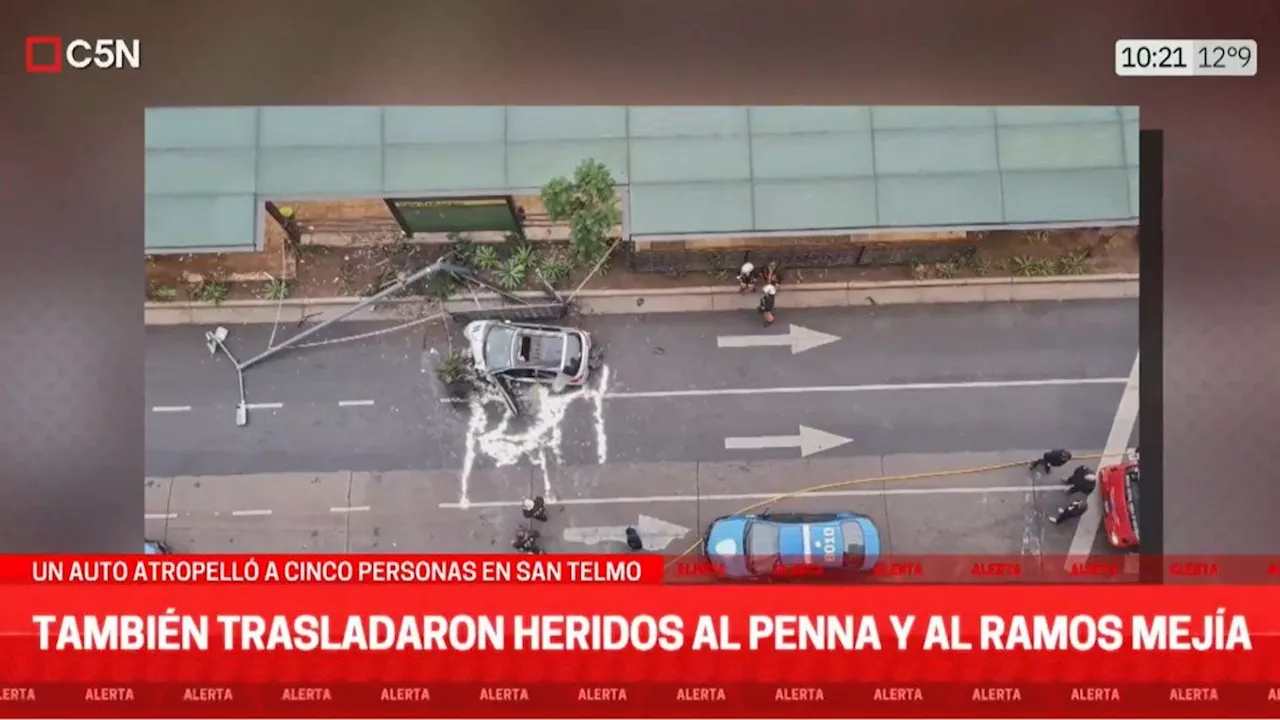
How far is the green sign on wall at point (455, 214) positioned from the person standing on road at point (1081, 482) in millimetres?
4635

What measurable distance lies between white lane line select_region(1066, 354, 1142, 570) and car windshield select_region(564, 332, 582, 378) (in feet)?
13.1

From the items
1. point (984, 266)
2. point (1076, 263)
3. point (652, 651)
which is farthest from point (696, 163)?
point (652, 651)

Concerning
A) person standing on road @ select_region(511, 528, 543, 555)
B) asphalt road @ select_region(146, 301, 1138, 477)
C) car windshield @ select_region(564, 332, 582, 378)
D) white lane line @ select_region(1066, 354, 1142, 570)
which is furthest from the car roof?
white lane line @ select_region(1066, 354, 1142, 570)

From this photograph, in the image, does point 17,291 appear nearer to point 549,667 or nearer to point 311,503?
point 311,503

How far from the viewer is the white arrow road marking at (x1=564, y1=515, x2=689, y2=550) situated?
18.3 ft

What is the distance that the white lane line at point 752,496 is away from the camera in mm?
5555

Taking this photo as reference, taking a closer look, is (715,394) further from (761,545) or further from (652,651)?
(652,651)

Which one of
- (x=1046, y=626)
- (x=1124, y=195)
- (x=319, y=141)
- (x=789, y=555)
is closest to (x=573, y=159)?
(x=319, y=141)

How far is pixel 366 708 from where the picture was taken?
4.39 meters

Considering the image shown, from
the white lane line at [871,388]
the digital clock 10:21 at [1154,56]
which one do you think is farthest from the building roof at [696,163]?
the white lane line at [871,388]

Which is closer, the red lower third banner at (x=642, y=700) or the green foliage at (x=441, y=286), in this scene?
the red lower third banner at (x=642, y=700)

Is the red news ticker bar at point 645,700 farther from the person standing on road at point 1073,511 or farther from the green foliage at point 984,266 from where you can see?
the green foliage at point 984,266

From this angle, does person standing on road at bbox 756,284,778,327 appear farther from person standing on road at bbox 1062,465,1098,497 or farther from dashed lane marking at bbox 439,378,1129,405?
person standing on road at bbox 1062,465,1098,497

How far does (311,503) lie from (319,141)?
8.79 ft
